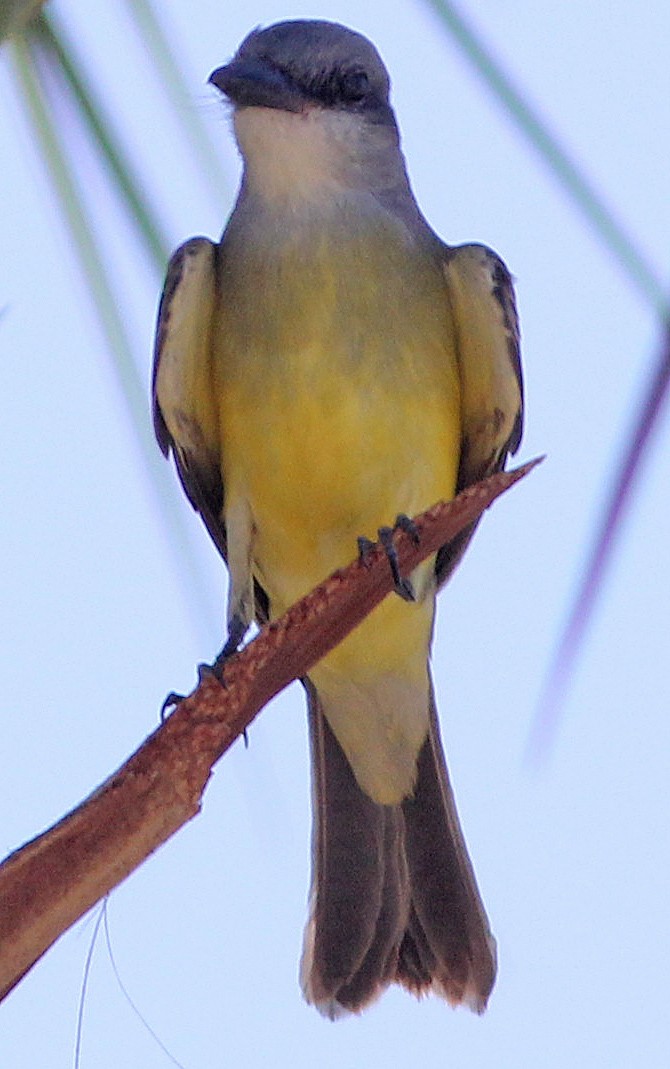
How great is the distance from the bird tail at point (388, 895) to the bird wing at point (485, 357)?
76cm

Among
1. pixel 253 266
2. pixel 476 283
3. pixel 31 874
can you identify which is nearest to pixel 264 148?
pixel 253 266

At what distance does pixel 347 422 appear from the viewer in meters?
3.60

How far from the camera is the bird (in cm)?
367

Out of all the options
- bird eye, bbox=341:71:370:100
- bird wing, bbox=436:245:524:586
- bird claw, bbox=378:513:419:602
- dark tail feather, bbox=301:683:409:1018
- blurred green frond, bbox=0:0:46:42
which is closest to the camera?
blurred green frond, bbox=0:0:46:42

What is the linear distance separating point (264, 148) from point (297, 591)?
1.15 m

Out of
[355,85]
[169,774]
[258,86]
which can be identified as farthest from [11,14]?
[355,85]

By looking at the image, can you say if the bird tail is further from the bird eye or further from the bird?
the bird eye

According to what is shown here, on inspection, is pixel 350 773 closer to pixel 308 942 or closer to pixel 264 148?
pixel 308 942

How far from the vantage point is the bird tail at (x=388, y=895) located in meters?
3.75

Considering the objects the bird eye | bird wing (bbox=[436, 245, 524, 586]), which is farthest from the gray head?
bird wing (bbox=[436, 245, 524, 586])

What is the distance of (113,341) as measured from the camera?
7.00 feet

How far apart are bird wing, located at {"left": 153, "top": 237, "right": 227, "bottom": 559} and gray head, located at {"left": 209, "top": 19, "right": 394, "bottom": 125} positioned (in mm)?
442

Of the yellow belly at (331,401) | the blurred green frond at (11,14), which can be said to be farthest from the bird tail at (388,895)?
the blurred green frond at (11,14)

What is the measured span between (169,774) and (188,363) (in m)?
2.10
